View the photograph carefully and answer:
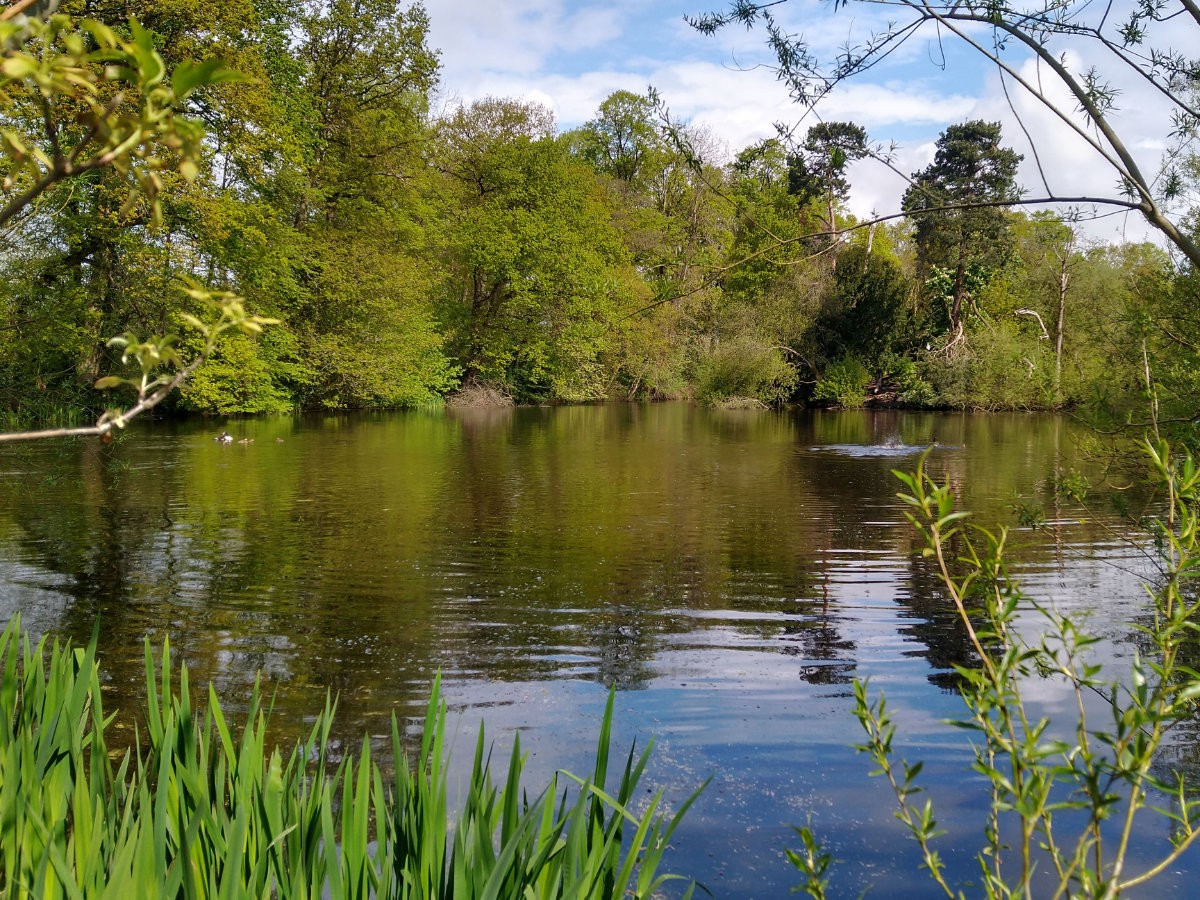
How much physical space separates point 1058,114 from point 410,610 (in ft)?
19.1

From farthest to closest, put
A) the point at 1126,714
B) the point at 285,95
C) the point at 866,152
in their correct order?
1. the point at 285,95
2. the point at 866,152
3. the point at 1126,714

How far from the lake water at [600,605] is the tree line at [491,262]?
6589 mm

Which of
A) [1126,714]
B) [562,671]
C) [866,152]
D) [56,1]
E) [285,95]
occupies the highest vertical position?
[285,95]

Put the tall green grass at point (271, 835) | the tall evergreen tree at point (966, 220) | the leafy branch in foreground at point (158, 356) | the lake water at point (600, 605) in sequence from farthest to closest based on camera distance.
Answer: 1. the tall evergreen tree at point (966, 220)
2. the lake water at point (600, 605)
3. the tall green grass at point (271, 835)
4. the leafy branch in foreground at point (158, 356)

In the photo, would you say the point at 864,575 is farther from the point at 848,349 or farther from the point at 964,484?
the point at 848,349

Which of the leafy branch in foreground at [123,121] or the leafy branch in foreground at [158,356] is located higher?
the leafy branch in foreground at [123,121]

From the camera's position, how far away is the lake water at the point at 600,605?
462cm

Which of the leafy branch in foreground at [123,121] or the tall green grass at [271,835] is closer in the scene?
the leafy branch in foreground at [123,121]

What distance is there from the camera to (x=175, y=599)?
7797 millimetres

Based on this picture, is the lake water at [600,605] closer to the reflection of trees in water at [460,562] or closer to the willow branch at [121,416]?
the reflection of trees in water at [460,562]

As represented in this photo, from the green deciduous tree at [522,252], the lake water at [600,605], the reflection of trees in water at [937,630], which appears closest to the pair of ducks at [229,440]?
the lake water at [600,605]

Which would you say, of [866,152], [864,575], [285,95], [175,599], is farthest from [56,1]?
[285,95]

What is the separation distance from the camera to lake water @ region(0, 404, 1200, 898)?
4.62m

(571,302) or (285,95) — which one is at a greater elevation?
(285,95)
